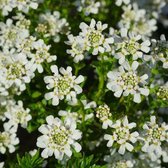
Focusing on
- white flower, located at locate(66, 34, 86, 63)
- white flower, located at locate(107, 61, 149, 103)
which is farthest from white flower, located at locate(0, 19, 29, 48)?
white flower, located at locate(107, 61, 149, 103)

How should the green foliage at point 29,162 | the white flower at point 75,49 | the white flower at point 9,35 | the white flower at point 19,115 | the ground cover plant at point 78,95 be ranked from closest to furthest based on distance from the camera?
1. the green foliage at point 29,162
2. the ground cover plant at point 78,95
3. the white flower at point 75,49
4. the white flower at point 19,115
5. the white flower at point 9,35

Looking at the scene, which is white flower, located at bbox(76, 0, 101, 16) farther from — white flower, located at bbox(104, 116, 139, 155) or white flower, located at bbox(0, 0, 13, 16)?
white flower, located at bbox(104, 116, 139, 155)

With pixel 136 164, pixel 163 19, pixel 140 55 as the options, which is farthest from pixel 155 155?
pixel 163 19

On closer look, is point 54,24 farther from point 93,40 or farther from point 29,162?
point 29,162

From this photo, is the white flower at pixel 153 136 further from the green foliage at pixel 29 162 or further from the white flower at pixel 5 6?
the white flower at pixel 5 6

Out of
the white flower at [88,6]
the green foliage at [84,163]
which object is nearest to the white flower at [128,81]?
the green foliage at [84,163]

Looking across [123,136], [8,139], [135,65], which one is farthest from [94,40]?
[8,139]
